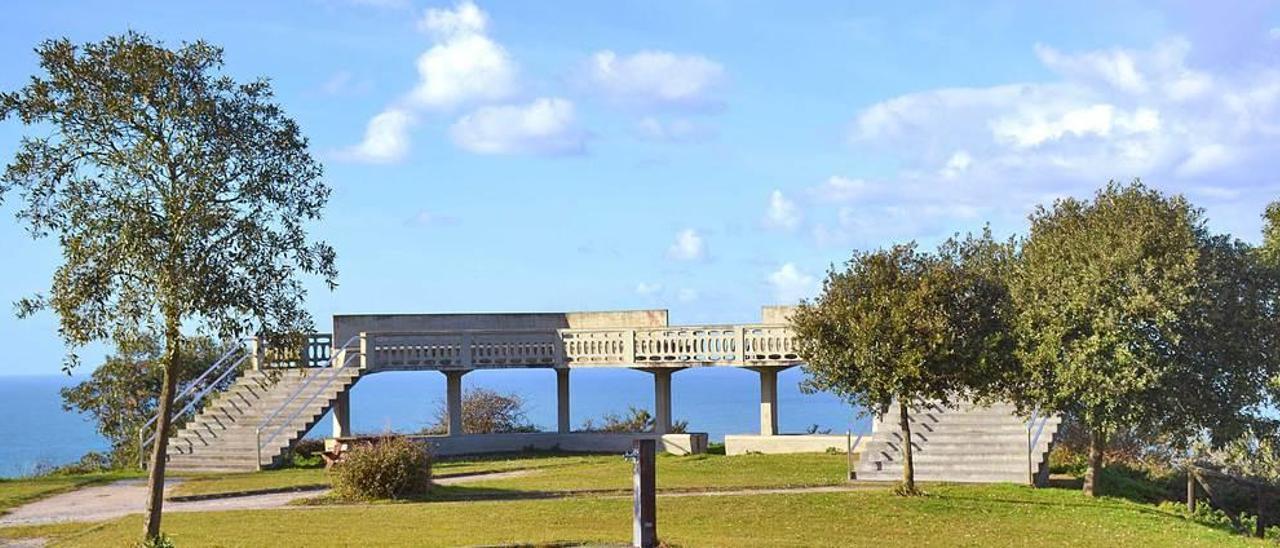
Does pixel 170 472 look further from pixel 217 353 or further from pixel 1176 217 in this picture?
pixel 1176 217

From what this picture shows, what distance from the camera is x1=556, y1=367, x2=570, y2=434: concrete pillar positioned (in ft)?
140

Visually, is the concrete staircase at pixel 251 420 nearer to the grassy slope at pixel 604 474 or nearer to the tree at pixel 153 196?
the grassy slope at pixel 604 474

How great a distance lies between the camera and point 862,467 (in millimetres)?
31016

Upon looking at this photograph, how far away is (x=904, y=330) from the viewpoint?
86.1 feet

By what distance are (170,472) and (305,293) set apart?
17480mm

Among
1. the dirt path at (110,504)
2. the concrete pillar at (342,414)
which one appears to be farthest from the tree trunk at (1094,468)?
the concrete pillar at (342,414)

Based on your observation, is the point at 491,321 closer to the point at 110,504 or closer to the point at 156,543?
the point at 110,504

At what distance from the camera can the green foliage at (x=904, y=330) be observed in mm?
26297

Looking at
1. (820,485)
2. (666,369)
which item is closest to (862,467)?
(820,485)

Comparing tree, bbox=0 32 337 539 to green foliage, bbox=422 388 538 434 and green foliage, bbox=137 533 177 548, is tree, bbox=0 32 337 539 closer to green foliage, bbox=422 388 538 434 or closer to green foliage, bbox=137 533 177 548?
green foliage, bbox=137 533 177 548

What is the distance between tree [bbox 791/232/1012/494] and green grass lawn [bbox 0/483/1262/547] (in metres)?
2.10

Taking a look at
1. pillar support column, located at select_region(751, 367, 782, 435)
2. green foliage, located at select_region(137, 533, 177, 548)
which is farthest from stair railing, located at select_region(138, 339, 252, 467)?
green foliage, located at select_region(137, 533, 177, 548)

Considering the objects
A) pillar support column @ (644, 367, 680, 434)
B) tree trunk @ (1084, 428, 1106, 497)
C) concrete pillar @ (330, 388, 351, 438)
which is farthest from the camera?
pillar support column @ (644, 367, 680, 434)

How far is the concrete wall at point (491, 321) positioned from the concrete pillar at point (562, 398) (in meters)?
1.45
